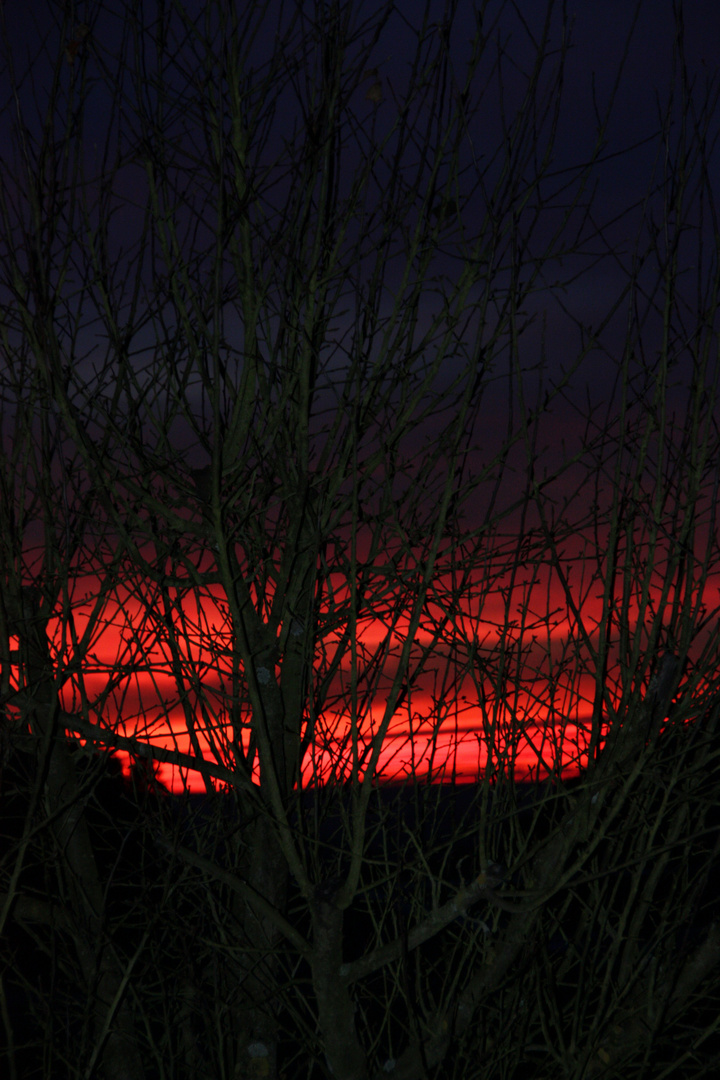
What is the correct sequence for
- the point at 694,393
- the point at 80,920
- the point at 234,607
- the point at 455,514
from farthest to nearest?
the point at 80,920 → the point at 455,514 → the point at 694,393 → the point at 234,607

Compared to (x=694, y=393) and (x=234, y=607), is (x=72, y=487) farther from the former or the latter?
(x=694, y=393)

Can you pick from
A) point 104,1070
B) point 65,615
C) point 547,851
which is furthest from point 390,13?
point 104,1070

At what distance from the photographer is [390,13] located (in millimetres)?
3623

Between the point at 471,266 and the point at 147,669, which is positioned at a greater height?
the point at 471,266

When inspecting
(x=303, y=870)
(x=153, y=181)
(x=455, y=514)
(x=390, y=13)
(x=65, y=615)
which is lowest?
(x=303, y=870)

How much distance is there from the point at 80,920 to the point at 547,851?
9.56 feet

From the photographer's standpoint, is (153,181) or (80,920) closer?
(153,181)

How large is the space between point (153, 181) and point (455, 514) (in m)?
2.17

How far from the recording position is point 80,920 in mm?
4652

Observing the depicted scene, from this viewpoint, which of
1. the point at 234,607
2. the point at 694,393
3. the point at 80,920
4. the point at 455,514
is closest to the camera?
the point at 234,607

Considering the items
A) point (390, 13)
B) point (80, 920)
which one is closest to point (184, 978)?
point (80, 920)

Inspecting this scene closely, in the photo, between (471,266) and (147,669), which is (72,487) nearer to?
(147,669)

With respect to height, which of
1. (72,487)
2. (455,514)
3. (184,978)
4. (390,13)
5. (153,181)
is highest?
(390,13)

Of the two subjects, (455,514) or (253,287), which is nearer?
(253,287)
